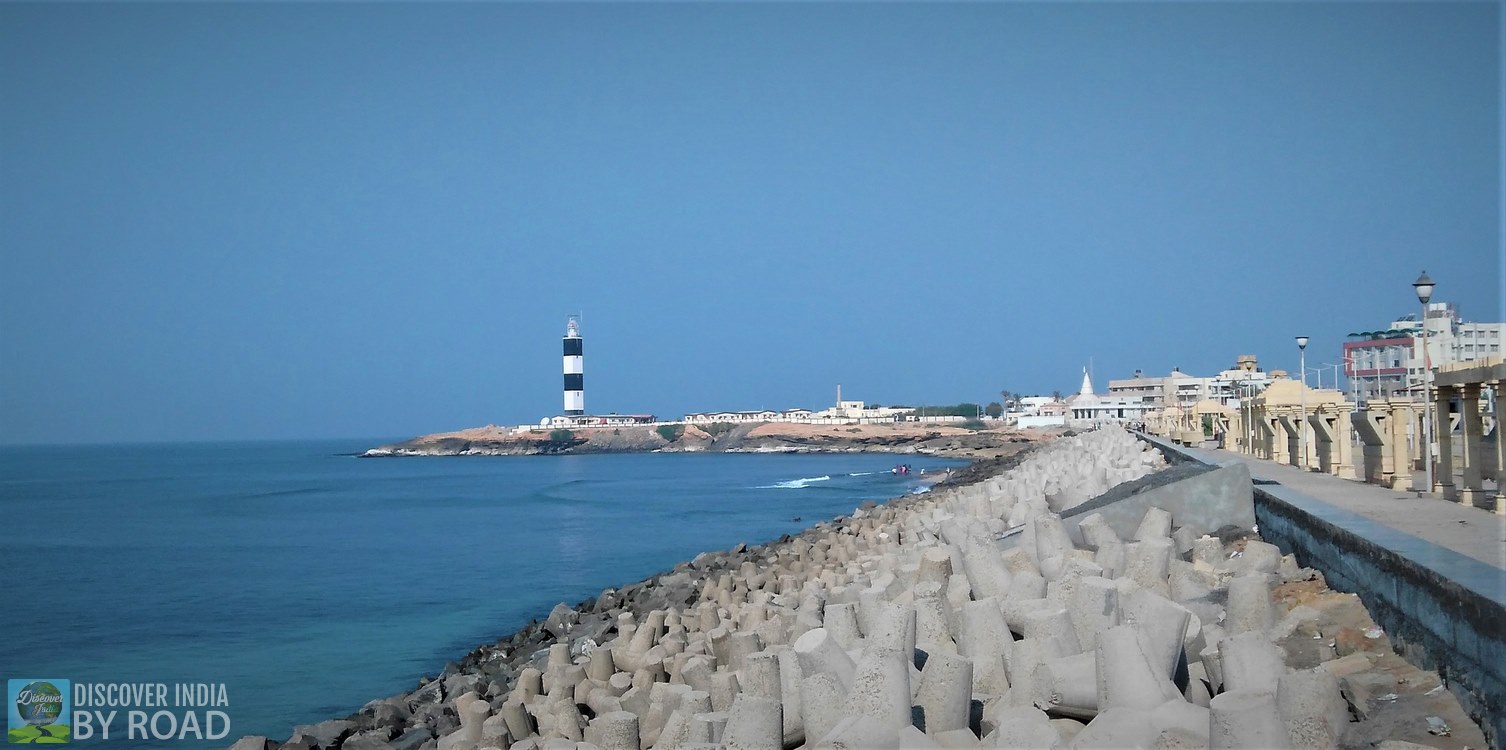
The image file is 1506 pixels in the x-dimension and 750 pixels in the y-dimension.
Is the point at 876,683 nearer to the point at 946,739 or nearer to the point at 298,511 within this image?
the point at 946,739

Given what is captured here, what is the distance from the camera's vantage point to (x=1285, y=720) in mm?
3486

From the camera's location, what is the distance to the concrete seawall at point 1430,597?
382 cm

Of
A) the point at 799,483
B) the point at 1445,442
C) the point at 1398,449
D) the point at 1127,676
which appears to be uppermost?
the point at 1445,442

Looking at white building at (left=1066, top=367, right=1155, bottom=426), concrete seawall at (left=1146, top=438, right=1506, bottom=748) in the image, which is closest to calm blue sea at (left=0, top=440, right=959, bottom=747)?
concrete seawall at (left=1146, top=438, right=1506, bottom=748)

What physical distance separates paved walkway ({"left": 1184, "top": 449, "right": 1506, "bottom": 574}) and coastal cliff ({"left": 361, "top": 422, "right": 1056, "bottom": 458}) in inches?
3185

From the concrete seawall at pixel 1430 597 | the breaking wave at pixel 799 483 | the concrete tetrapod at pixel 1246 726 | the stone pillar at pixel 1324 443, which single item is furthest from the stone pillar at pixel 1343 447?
the breaking wave at pixel 799 483

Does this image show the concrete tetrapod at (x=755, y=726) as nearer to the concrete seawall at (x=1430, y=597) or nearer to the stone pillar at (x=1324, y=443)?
the concrete seawall at (x=1430, y=597)

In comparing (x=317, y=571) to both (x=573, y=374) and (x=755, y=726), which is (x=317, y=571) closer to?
(x=755, y=726)

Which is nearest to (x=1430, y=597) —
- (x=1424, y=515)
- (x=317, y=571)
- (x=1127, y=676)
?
(x=1127, y=676)

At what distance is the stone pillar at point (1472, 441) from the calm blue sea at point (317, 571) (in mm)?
9862

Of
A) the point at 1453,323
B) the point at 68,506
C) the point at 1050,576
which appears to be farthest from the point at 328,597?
the point at 68,506

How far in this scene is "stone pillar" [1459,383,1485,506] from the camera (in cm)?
863

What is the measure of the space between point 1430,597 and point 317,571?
74.5 feet

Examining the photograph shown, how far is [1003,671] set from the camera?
4688 mm
